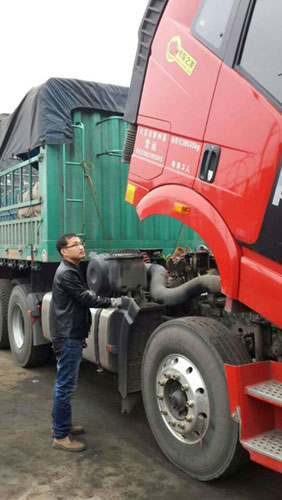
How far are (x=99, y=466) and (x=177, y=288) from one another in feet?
4.67

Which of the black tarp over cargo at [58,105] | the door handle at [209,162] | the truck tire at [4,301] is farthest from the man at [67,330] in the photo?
the truck tire at [4,301]

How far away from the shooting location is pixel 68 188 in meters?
5.04

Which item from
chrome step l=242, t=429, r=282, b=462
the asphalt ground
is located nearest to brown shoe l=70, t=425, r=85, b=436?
the asphalt ground

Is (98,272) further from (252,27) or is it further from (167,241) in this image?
(252,27)

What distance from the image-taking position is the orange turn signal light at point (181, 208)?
2830mm

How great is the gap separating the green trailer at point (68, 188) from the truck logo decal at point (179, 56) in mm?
2096

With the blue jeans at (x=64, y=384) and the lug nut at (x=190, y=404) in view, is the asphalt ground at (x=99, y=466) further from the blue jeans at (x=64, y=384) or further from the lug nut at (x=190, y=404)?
the lug nut at (x=190, y=404)

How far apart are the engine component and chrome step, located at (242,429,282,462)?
176cm

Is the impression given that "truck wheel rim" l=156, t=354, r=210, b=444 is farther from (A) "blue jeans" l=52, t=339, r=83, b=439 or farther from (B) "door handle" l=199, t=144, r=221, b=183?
(B) "door handle" l=199, t=144, r=221, b=183

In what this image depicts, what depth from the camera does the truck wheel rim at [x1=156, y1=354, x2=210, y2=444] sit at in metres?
2.85

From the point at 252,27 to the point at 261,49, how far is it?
16 cm

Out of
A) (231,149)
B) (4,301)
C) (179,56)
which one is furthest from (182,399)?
(4,301)

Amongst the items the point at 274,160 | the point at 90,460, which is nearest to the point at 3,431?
the point at 90,460

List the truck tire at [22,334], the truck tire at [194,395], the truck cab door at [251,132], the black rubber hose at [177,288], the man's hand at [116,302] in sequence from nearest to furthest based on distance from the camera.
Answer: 1. the truck cab door at [251,132]
2. the truck tire at [194,395]
3. the black rubber hose at [177,288]
4. the man's hand at [116,302]
5. the truck tire at [22,334]
